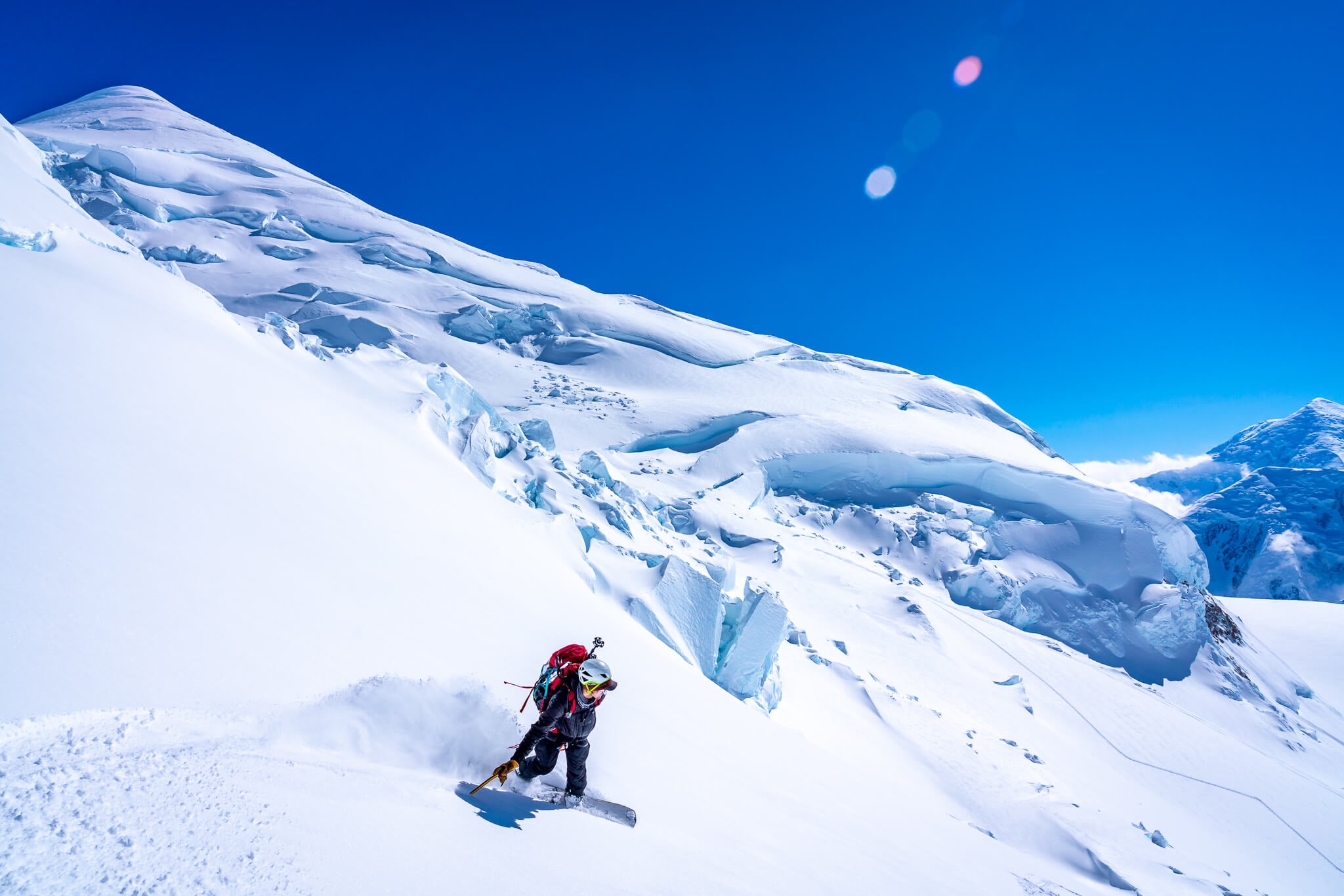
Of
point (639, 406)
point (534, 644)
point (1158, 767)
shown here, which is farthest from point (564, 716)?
point (639, 406)

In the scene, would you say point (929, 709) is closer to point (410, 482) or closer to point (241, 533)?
point (410, 482)

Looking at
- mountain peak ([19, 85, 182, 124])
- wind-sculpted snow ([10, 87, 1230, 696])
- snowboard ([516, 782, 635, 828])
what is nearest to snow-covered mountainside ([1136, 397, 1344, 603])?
wind-sculpted snow ([10, 87, 1230, 696])

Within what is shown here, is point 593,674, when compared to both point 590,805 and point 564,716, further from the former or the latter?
point 590,805

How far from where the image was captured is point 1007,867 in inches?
232

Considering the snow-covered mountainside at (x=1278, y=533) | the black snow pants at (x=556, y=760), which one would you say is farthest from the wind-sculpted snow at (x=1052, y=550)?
the snow-covered mountainside at (x=1278, y=533)

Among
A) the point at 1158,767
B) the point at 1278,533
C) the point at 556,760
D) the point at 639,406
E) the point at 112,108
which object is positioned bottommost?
the point at 1158,767

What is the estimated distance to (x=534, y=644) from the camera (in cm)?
443

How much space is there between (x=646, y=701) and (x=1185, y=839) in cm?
1324

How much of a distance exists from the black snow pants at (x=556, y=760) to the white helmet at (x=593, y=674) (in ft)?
1.12

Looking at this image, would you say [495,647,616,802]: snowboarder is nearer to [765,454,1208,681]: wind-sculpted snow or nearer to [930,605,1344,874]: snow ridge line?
[930,605,1344,874]: snow ridge line

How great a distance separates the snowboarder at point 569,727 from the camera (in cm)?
302

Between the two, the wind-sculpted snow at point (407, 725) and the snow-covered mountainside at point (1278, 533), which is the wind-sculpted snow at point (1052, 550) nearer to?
the wind-sculpted snow at point (407, 725)

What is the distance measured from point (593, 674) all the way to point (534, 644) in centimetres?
A: 158

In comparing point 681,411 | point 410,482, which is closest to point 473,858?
point 410,482
